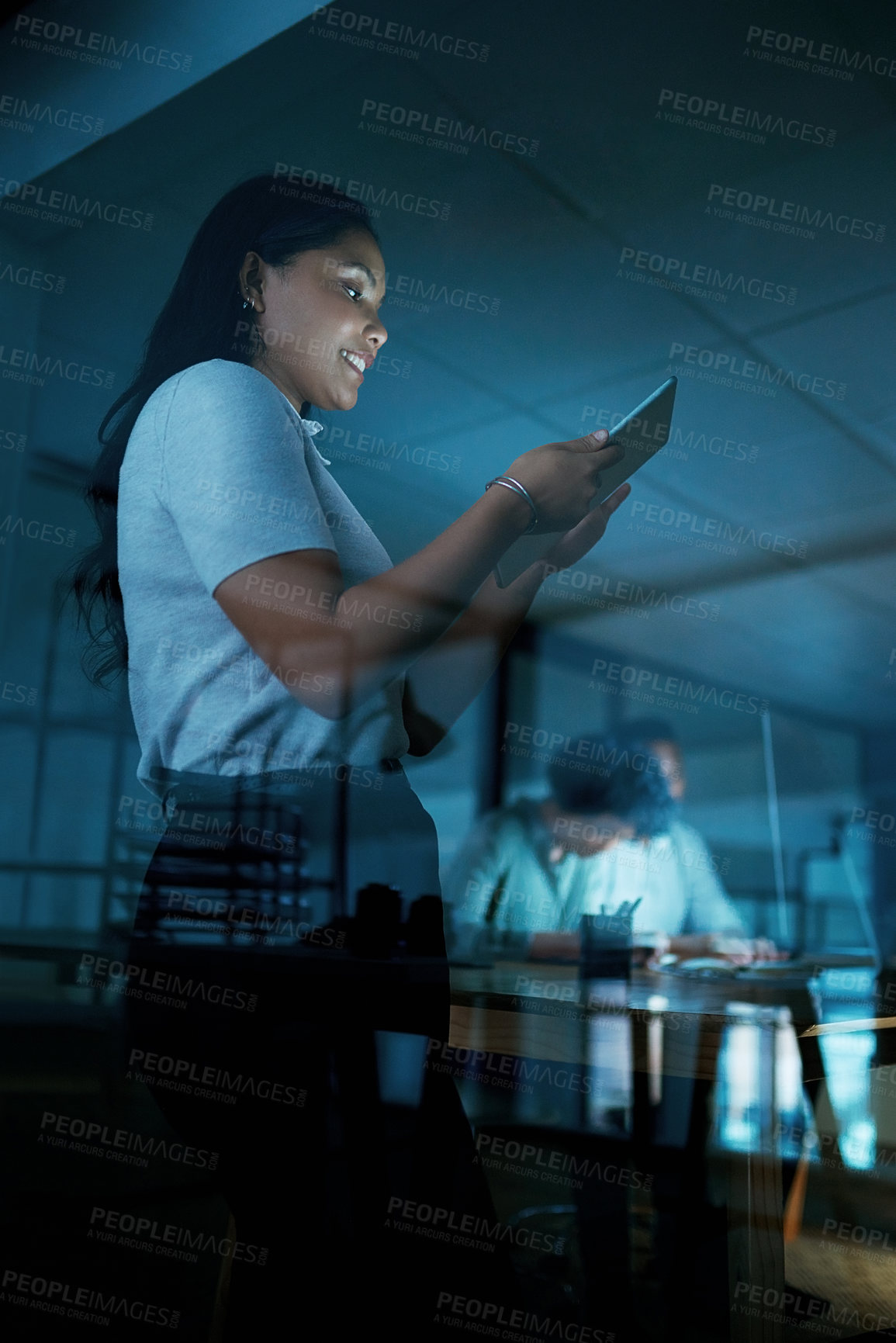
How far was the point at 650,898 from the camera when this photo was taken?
3.00 metres

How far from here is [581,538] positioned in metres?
1.00

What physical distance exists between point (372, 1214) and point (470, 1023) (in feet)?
1.00

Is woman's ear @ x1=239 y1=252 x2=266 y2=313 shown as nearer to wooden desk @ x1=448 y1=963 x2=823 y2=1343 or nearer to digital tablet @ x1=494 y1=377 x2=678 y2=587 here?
digital tablet @ x1=494 y1=377 x2=678 y2=587

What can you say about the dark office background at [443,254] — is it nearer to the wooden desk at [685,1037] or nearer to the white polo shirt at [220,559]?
the wooden desk at [685,1037]

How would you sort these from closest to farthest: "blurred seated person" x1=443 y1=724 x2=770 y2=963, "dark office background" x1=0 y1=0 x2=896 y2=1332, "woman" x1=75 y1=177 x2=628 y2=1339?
"woman" x1=75 y1=177 x2=628 y2=1339, "dark office background" x1=0 y1=0 x2=896 y2=1332, "blurred seated person" x1=443 y1=724 x2=770 y2=963

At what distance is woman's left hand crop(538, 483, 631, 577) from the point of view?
97 cm

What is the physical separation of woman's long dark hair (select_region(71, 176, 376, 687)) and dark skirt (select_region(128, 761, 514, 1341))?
245mm

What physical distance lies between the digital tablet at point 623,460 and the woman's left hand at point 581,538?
1 centimetres

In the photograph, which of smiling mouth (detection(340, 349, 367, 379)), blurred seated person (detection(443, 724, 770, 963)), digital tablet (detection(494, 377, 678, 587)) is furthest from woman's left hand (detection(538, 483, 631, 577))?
blurred seated person (detection(443, 724, 770, 963))

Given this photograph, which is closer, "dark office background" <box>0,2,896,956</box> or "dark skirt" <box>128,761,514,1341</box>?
"dark skirt" <box>128,761,514,1341</box>

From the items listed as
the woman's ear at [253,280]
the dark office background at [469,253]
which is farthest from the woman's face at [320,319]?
the dark office background at [469,253]

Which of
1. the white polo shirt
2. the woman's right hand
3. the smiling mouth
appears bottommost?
the white polo shirt

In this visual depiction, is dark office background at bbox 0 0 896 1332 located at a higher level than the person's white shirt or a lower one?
higher

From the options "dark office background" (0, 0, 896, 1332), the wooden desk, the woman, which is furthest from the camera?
"dark office background" (0, 0, 896, 1332)
